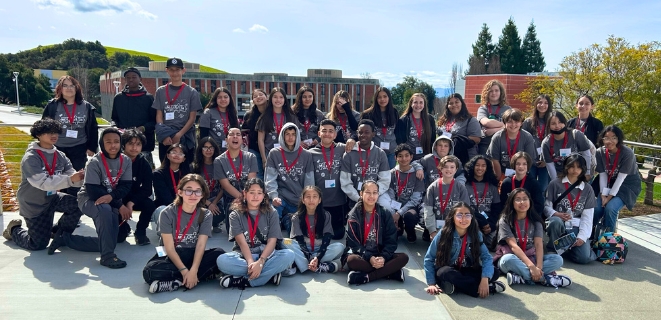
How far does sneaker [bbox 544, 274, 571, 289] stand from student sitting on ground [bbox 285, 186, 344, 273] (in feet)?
6.44

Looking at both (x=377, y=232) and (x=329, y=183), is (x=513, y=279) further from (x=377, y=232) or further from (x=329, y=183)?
(x=329, y=183)

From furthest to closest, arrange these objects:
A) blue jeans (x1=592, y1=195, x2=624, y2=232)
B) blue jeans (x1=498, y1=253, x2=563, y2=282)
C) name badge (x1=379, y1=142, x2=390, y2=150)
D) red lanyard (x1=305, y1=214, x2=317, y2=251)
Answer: name badge (x1=379, y1=142, x2=390, y2=150) < blue jeans (x1=592, y1=195, x2=624, y2=232) < red lanyard (x1=305, y1=214, x2=317, y2=251) < blue jeans (x1=498, y1=253, x2=563, y2=282)

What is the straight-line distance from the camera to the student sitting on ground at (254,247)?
4.05 m

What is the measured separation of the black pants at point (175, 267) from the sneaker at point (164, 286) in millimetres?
41

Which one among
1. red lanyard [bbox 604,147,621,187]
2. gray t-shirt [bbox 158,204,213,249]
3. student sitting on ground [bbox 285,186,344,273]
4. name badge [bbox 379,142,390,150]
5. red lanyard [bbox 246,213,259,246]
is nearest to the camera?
gray t-shirt [bbox 158,204,213,249]

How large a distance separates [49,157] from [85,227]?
4.26ft

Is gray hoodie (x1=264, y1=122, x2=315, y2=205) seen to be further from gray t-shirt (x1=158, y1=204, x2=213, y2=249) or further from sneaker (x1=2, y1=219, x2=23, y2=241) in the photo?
sneaker (x1=2, y1=219, x2=23, y2=241)

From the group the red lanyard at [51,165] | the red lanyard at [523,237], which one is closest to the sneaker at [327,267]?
the red lanyard at [523,237]

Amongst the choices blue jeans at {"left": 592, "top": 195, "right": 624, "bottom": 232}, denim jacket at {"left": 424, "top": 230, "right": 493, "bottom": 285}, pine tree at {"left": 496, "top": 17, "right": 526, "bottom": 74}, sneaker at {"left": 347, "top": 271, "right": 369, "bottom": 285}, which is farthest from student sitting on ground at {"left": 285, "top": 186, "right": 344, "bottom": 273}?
pine tree at {"left": 496, "top": 17, "right": 526, "bottom": 74}

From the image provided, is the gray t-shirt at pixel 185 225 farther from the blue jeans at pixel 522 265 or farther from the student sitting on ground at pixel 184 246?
the blue jeans at pixel 522 265

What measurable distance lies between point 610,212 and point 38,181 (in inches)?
257

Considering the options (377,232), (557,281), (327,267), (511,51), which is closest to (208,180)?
(327,267)

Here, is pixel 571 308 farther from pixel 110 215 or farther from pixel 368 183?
pixel 110 215

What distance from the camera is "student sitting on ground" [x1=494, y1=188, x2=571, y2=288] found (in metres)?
4.21
